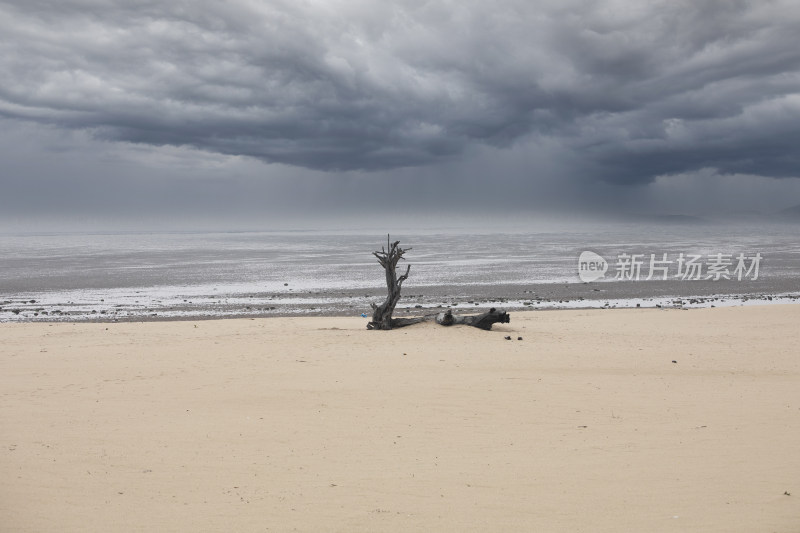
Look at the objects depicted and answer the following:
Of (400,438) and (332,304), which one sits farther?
(332,304)

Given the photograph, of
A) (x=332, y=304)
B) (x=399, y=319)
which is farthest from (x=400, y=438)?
(x=332, y=304)

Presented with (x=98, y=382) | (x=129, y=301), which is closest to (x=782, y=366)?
(x=98, y=382)

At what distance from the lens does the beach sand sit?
6.12 metres

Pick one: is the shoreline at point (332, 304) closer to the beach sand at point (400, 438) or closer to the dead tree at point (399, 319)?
the dead tree at point (399, 319)

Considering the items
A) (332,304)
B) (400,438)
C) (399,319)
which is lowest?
(400,438)

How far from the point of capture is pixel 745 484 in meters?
6.69

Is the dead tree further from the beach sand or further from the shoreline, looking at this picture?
the shoreline

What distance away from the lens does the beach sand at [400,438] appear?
6.12 meters

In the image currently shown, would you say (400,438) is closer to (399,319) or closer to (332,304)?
(399,319)

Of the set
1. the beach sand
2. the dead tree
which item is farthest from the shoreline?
the beach sand

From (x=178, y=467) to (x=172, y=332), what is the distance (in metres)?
12.2

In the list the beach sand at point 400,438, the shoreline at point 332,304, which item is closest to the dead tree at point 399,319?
the beach sand at point 400,438

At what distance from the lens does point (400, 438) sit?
839cm

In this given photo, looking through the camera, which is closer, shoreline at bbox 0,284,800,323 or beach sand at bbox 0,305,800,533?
beach sand at bbox 0,305,800,533
